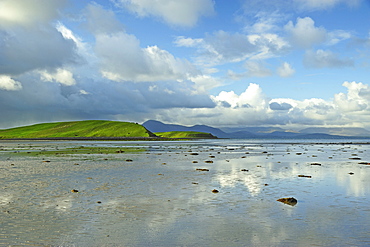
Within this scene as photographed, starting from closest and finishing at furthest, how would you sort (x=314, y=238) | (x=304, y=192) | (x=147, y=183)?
(x=314, y=238) < (x=304, y=192) < (x=147, y=183)

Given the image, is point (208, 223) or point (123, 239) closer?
point (123, 239)

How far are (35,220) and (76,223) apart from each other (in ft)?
6.65

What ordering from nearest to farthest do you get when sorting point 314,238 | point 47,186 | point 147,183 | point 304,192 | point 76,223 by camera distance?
point 314,238 → point 76,223 → point 304,192 → point 47,186 → point 147,183

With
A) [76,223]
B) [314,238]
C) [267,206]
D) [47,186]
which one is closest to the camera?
[314,238]

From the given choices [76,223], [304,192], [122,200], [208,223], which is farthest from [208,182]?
[76,223]

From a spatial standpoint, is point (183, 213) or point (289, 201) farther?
A: point (289, 201)

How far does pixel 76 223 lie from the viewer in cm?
1327

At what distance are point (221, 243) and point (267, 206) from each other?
22.0ft

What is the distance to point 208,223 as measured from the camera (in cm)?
1334

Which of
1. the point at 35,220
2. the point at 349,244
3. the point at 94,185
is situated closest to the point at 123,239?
the point at 35,220

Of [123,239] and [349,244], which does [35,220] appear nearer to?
[123,239]

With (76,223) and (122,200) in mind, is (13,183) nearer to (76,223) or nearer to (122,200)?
(122,200)

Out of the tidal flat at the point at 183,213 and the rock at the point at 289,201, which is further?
the rock at the point at 289,201

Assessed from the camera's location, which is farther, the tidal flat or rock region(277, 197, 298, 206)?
rock region(277, 197, 298, 206)
